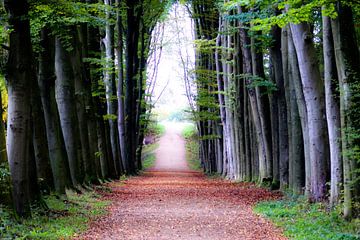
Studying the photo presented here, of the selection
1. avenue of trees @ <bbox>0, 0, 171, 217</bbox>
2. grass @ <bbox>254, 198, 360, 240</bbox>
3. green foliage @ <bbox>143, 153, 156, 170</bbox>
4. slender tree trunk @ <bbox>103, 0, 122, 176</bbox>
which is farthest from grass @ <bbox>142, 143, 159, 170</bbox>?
grass @ <bbox>254, 198, 360, 240</bbox>

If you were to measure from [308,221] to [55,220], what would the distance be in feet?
16.4

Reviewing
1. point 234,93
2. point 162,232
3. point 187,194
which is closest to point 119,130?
point 234,93

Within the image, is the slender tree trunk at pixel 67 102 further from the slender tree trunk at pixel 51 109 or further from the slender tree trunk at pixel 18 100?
the slender tree trunk at pixel 18 100

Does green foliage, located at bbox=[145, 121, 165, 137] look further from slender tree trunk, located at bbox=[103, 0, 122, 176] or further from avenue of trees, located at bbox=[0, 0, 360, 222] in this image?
slender tree trunk, located at bbox=[103, 0, 122, 176]

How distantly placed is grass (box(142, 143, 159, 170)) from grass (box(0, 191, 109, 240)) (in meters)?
37.6

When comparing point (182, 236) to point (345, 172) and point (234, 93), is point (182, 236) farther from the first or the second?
point (234, 93)

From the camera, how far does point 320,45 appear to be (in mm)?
20312

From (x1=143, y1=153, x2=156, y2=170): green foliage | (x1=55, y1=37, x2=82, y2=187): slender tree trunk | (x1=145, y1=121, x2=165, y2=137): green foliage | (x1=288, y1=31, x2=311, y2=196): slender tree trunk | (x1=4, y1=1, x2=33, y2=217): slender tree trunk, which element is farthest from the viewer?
(x1=145, y1=121, x2=165, y2=137): green foliage

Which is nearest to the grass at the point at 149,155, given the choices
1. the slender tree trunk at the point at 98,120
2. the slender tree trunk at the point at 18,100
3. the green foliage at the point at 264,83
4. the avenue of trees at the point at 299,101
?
the slender tree trunk at the point at 98,120

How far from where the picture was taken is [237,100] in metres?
25.7

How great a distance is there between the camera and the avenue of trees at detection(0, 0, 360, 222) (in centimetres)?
970

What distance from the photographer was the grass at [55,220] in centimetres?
840

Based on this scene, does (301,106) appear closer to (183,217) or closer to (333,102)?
(333,102)

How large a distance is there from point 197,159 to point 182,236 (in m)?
53.4
